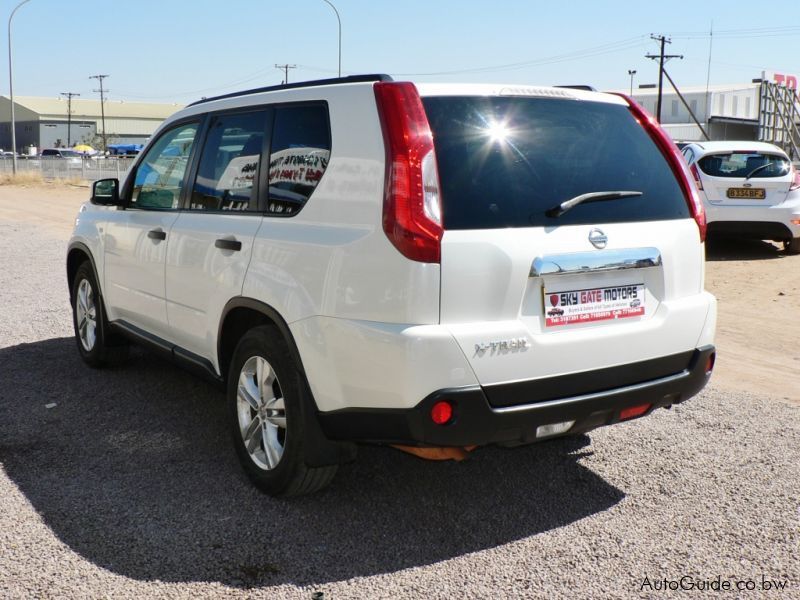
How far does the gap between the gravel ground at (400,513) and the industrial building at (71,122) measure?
377 ft

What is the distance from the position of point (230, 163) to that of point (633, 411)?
2305 mm

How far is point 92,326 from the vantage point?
6309mm

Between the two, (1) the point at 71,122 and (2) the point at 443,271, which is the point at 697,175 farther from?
(1) the point at 71,122

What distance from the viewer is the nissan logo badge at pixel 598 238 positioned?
355cm

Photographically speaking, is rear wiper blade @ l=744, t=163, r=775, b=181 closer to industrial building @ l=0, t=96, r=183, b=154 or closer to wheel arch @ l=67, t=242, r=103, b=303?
wheel arch @ l=67, t=242, r=103, b=303

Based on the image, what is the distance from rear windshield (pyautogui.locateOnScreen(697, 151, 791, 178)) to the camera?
1234 centimetres

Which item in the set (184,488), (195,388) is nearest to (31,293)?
(195,388)

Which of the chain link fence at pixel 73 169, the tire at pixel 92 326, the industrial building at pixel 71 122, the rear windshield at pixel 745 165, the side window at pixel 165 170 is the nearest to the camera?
the side window at pixel 165 170

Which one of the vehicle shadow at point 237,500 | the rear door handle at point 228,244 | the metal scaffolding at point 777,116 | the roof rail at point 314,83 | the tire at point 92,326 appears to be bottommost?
the vehicle shadow at point 237,500

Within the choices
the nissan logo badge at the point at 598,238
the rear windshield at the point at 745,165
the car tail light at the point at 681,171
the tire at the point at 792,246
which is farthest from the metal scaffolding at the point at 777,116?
the nissan logo badge at the point at 598,238

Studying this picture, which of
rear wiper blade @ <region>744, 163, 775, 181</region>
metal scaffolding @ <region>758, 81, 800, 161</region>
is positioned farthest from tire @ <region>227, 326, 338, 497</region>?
metal scaffolding @ <region>758, 81, 800, 161</region>

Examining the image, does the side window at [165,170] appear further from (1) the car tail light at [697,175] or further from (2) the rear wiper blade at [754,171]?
(2) the rear wiper blade at [754,171]

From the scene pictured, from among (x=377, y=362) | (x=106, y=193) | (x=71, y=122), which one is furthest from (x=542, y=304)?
(x=71, y=122)

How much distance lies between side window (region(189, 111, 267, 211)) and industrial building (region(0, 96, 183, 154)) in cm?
11468
